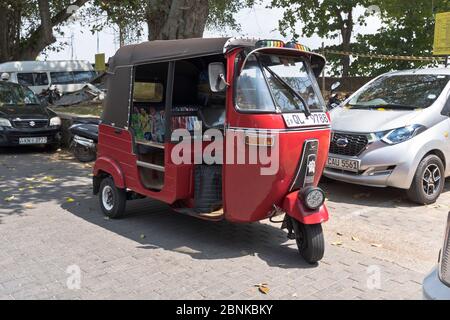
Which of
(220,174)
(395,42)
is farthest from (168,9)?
(395,42)

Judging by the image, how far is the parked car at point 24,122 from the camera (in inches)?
437

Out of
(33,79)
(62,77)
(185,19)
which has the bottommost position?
(33,79)

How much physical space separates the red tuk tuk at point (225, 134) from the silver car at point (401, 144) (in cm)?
179

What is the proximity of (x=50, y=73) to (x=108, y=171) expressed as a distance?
18806mm

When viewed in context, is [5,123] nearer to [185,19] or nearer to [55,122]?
[55,122]

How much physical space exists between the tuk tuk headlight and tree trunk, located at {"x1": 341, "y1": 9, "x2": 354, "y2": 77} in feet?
70.0

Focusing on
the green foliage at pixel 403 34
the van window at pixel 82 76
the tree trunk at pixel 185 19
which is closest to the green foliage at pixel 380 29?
the green foliage at pixel 403 34

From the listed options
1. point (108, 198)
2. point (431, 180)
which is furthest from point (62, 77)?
point (431, 180)

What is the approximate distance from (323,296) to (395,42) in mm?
21100

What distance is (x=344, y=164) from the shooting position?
279 inches

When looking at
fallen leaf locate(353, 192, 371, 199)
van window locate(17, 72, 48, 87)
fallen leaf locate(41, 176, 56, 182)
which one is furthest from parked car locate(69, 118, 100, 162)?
van window locate(17, 72, 48, 87)

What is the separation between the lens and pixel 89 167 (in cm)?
994
